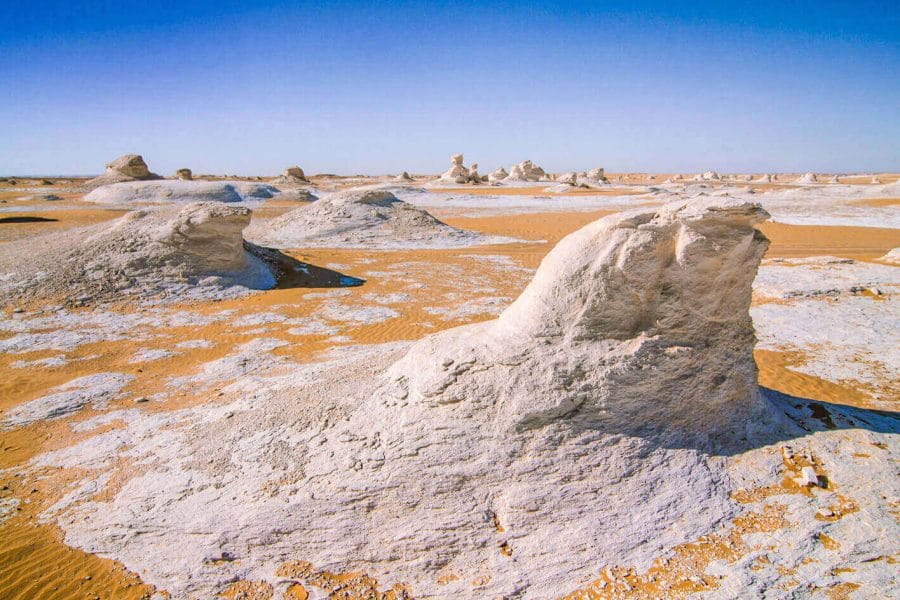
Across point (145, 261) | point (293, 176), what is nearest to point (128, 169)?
point (293, 176)

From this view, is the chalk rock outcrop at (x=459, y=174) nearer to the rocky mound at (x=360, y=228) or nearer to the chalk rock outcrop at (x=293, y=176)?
the chalk rock outcrop at (x=293, y=176)

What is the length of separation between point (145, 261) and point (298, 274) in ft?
9.84

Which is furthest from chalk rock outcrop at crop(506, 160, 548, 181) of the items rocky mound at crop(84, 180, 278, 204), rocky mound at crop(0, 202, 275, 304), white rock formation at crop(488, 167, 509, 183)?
rocky mound at crop(0, 202, 275, 304)

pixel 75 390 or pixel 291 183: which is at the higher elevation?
pixel 291 183

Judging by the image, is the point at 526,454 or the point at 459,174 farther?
the point at 459,174

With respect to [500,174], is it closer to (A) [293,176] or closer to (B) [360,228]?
(A) [293,176]

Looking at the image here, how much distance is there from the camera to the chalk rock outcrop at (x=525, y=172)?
1956 inches

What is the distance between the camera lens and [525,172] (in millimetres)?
→ 50344

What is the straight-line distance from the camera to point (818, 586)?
9.96ft

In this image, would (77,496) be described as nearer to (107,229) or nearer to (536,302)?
(536,302)

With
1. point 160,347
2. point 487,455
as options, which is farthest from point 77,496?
point 160,347

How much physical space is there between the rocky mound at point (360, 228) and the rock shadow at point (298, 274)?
311 centimetres

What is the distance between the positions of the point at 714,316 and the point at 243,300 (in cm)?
836

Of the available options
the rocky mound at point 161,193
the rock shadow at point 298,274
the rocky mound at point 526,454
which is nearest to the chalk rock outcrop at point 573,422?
the rocky mound at point 526,454
